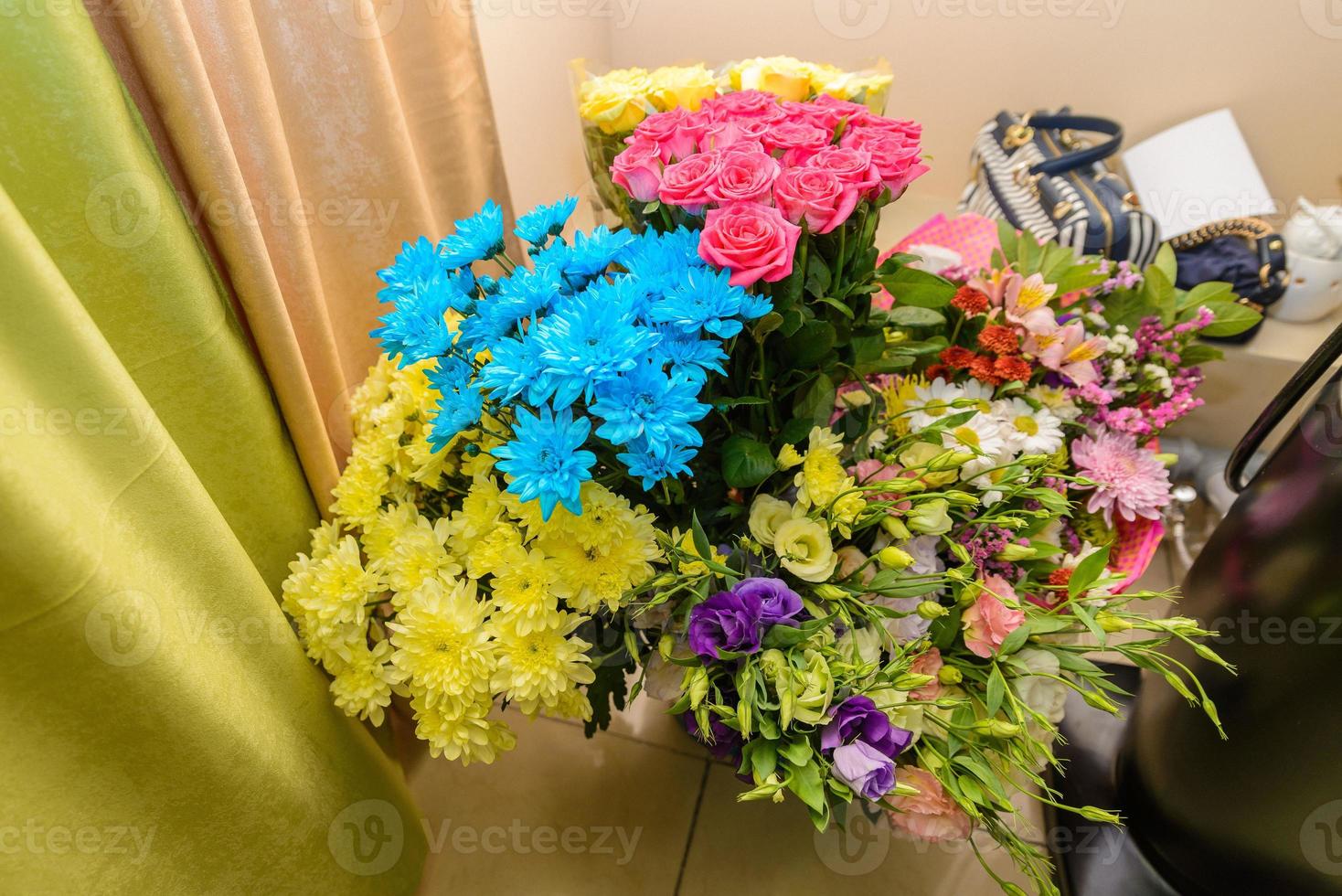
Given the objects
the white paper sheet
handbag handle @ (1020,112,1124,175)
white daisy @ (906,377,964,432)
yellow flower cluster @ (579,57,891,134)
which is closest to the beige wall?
the white paper sheet

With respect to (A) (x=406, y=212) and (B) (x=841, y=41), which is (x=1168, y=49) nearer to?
(B) (x=841, y=41)

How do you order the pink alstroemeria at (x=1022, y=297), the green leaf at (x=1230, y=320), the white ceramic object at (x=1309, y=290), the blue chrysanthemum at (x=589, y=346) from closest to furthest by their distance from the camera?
the blue chrysanthemum at (x=589, y=346) → the pink alstroemeria at (x=1022, y=297) → the green leaf at (x=1230, y=320) → the white ceramic object at (x=1309, y=290)

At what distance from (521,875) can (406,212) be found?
90cm

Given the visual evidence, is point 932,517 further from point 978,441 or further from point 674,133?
point 674,133

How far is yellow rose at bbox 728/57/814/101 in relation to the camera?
83 cm

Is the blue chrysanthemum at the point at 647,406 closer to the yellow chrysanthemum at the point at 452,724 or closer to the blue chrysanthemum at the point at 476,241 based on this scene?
the blue chrysanthemum at the point at 476,241

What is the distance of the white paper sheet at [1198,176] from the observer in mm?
1312

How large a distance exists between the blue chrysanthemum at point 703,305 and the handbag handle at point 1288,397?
0.52m

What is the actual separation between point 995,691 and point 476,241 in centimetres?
56

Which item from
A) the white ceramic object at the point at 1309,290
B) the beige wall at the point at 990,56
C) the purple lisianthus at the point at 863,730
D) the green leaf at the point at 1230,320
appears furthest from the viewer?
the beige wall at the point at 990,56

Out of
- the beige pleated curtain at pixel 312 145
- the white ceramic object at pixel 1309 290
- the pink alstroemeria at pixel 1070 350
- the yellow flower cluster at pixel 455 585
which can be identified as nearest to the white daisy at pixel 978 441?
the pink alstroemeria at pixel 1070 350

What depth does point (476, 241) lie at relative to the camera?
0.58 m

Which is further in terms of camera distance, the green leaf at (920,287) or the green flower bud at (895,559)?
the green leaf at (920,287)

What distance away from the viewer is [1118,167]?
1.50m
